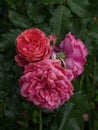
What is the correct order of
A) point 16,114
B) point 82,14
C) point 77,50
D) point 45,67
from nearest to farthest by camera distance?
1. point 45,67
2. point 77,50
3. point 82,14
4. point 16,114

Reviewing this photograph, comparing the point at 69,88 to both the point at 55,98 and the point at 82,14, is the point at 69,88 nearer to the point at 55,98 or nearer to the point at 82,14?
the point at 55,98

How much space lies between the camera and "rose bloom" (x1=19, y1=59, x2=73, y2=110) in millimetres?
1256

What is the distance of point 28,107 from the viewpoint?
159 centimetres

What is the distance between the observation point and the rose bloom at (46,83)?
4.12 feet

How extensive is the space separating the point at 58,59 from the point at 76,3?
9.2 inches

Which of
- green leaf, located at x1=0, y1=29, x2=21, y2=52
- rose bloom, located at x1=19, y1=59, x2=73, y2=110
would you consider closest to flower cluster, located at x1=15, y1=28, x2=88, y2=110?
rose bloom, located at x1=19, y1=59, x2=73, y2=110

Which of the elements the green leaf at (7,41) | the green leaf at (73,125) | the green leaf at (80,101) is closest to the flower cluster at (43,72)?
the green leaf at (7,41)

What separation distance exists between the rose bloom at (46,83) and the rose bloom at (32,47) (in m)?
0.03

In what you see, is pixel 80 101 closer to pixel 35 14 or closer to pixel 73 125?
pixel 73 125

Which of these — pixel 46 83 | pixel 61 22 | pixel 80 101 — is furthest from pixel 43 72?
pixel 80 101

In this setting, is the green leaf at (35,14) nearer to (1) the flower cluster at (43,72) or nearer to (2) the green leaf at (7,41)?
(2) the green leaf at (7,41)

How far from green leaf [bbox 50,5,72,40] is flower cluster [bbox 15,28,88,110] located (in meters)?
0.10

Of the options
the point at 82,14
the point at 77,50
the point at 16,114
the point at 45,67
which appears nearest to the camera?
the point at 45,67

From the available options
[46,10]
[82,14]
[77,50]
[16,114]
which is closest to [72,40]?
[77,50]
